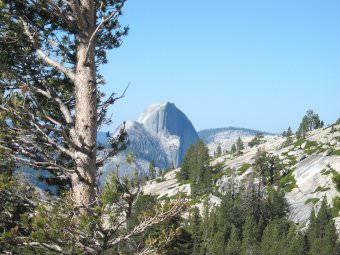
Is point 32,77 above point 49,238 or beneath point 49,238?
above

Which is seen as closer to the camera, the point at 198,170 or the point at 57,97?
the point at 57,97

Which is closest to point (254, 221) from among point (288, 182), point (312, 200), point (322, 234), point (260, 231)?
point (260, 231)

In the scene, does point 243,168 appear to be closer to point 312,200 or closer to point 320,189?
point 320,189

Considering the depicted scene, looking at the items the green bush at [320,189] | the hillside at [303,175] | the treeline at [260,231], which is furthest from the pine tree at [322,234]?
the green bush at [320,189]

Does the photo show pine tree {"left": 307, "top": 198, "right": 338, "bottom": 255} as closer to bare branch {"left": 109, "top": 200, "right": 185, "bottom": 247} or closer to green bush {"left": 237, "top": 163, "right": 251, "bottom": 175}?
green bush {"left": 237, "top": 163, "right": 251, "bottom": 175}

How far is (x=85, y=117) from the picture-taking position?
882 centimetres

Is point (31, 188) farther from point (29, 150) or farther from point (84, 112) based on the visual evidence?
point (84, 112)

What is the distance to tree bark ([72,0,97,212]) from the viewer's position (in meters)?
8.64

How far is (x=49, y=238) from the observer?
7.34 m

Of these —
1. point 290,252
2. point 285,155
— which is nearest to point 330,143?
point 285,155

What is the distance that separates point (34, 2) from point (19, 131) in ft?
10.0

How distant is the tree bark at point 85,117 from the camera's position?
8.64m

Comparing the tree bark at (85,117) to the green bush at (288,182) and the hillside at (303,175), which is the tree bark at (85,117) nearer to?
the hillside at (303,175)

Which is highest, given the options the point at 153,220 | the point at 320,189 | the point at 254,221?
the point at 320,189
